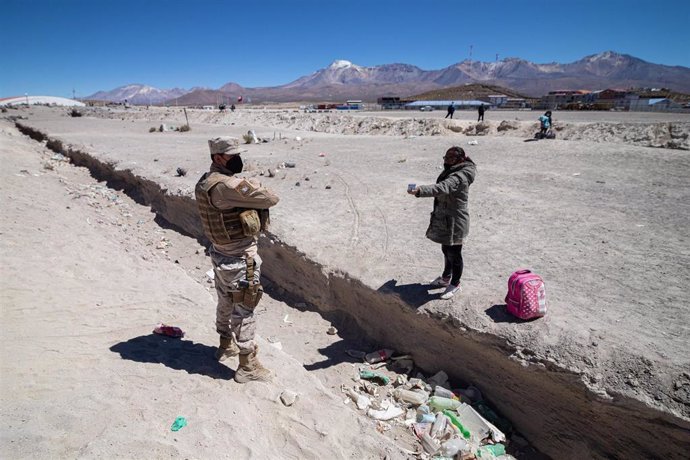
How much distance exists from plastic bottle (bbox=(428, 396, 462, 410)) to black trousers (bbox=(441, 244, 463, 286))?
4.17 ft

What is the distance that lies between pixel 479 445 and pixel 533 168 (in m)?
9.61

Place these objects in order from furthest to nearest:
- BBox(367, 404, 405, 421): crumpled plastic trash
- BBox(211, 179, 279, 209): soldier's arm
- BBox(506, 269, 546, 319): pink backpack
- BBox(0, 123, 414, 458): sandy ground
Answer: BBox(506, 269, 546, 319): pink backpack
BBox(367, 404, 405, 421): crumpled plastic trash
BBox(211, 179, 279, 209): soldier's arm
BBox(0, 123, 414, 458): sandy ground

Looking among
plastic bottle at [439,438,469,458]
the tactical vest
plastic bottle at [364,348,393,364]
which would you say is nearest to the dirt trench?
plastic bottle at [364,348,393,364]

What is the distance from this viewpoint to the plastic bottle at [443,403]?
3.78 meters

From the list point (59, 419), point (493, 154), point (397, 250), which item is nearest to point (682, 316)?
point (397, 250)

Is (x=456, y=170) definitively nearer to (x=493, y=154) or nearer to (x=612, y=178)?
(x=612, y=178)

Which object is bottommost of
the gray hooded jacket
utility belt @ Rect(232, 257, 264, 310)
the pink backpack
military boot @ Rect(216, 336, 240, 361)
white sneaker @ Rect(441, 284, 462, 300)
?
military boot @ Rect(216, 336, 240, 361)

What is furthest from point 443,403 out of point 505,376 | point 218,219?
point 218,219

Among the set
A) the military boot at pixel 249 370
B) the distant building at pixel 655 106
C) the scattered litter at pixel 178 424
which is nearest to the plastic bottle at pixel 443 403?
the military boot at pixel 249 370

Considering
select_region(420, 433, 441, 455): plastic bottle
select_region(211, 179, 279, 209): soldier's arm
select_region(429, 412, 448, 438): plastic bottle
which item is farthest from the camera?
select_region(429, 412, 448, 438): plastic bottle

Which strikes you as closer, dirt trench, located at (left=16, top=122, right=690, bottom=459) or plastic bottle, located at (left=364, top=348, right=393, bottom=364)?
dirt trench, located at (left=16, top=122, right=690, bottom=459)

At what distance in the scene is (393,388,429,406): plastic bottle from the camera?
12.8ft

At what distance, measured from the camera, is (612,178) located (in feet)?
32.2

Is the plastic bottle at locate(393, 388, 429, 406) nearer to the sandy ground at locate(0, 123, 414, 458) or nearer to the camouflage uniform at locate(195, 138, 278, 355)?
the sandy ground at locate(0, 123, 414, 458)
